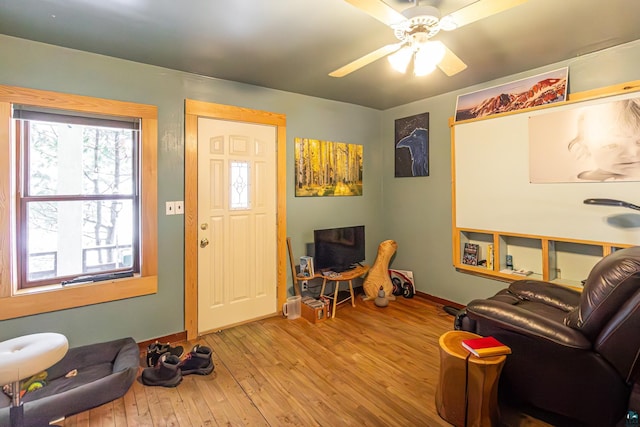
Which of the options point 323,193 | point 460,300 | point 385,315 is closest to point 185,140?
point 323,193

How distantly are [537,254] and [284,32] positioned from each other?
3.07 m

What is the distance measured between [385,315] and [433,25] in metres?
2.83

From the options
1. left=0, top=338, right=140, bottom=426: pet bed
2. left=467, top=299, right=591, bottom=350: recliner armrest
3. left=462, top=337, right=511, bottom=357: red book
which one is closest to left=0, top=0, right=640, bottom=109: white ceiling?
left=467, top=299, right=591, bottom=350: recliner armrest

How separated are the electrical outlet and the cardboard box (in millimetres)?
1650

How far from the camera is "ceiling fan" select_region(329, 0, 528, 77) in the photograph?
1.48 metres

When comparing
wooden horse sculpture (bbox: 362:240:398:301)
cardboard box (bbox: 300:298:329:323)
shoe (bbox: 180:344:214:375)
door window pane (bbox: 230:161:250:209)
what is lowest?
shoe (bbox: 180:344:214:375)

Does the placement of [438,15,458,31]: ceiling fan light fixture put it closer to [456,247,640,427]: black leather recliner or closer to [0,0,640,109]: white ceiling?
[0,0,640,109]: white ceiling

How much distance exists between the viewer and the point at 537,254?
3154 millimetres

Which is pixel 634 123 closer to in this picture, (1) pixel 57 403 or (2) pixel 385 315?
(2) pixel 385 315

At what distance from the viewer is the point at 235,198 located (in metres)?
3.30

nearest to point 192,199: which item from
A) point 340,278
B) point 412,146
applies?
point 340,278

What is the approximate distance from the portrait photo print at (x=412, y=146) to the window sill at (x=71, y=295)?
10.4 ft

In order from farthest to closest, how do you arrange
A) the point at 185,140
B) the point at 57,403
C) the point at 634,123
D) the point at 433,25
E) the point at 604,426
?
the point at 185,140 → the point at 634,123 → the point at 57,403 → the point at 433,25 → the point at 604,426

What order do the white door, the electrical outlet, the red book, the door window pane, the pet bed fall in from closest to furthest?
1. the red book
2. the pet bed
3. the electrical outlet
4. the white door
5. the door window pane
